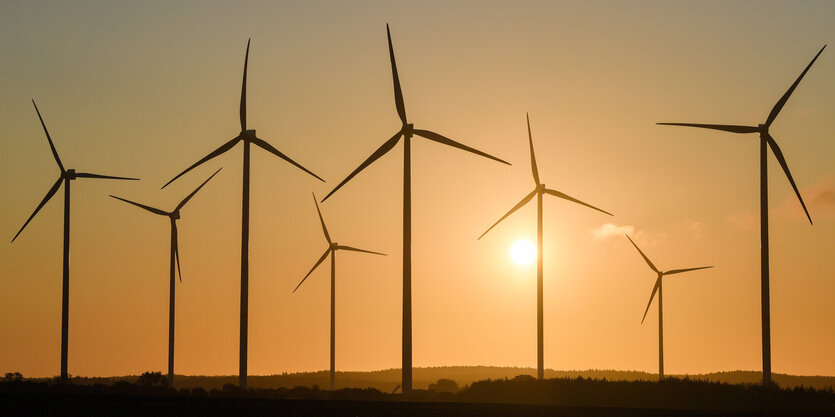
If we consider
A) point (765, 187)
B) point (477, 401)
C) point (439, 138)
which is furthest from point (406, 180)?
point (765, 187)

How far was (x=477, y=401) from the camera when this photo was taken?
73.2 m

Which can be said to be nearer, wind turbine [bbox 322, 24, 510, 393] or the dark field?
the dark field

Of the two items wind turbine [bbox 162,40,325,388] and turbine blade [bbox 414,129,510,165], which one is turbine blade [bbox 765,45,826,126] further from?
wind turbine [bbox 162,40,325,388]

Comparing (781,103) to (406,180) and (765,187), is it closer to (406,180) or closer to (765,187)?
(765,187)

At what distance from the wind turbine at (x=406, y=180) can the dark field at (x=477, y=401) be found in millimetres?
2400

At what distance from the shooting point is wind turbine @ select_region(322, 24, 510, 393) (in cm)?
7575

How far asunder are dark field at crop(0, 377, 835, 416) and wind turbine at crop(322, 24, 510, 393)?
240 centimetres

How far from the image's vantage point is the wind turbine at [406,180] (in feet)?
249

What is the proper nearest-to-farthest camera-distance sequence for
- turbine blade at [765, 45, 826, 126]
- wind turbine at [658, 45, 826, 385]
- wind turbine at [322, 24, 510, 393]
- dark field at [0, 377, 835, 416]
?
dark field at [0, 377, 835, 416] < wind turbine at [322, 24, 510, 393] < wind turbine at [658, 45, 826, 385] < turbine blade at [765, 45, 826, 126]

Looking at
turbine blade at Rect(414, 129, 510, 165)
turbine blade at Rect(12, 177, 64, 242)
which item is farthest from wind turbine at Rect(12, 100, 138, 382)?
turbine blade at Rect(414, 129, 510, 165)

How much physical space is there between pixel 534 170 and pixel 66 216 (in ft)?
115

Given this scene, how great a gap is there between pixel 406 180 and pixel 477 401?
1419cm

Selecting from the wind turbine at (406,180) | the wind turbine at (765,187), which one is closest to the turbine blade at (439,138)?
the wind turbine at (406,180)

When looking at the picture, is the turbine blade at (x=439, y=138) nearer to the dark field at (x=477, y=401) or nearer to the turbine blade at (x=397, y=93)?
the turbine blade at (x=397, y=93)
